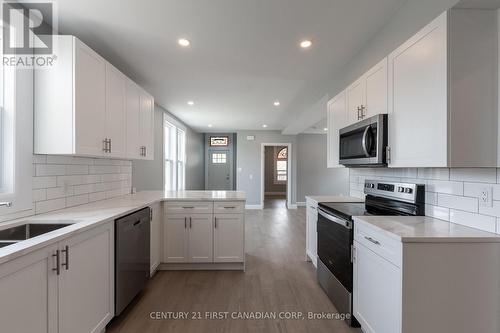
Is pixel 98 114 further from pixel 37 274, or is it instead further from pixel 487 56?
pixel 487 56

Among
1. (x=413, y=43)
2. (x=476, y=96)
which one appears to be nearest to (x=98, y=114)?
(x=413, y=43)

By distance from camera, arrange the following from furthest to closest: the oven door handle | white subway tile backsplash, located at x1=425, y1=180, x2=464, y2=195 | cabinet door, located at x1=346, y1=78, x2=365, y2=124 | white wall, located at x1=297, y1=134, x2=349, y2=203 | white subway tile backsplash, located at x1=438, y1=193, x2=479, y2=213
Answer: white wall, located at x1=297, y1=134, x2=349, y2=203, cabinet door, located at x1=346, y1=78, x2=365, y2=124, the oven door handle, white subway tile backsplash, located at x1=425, y1=180, x2=464, y2=195, white subway tile backsplash, located at x1=438, y1=193, x2=479, y2=213

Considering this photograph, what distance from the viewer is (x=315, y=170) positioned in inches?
315

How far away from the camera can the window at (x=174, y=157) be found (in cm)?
586

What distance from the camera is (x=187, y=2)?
186 cm

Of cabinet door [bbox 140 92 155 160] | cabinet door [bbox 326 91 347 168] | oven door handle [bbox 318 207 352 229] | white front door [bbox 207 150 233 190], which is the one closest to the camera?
oven door handle [bbox 318 207 352 229]

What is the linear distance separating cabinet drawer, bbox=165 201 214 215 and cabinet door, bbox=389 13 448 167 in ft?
6.69

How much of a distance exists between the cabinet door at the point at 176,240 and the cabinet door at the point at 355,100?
7.20ft

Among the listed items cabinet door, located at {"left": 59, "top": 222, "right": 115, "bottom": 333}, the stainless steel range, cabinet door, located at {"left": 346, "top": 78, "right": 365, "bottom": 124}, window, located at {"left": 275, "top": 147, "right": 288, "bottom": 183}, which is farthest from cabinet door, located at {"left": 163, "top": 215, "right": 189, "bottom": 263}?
window, located at {"left": 275, "top": 147, "right": 288, "bottom": 183}

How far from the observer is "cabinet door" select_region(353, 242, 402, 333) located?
1444 mm

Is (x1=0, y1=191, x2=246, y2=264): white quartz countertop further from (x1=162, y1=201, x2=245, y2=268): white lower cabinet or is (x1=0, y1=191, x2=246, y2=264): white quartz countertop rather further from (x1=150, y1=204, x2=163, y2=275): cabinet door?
(x1=162, y1=201, x2=245, y2=268): white lower cabinet

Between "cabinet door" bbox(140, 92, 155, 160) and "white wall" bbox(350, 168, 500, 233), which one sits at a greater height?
"cabinet door" bbox(140, 92, 155, 160)

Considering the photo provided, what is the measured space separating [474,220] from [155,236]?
2.85 m

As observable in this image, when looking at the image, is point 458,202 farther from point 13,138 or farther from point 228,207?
point 13,138
